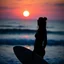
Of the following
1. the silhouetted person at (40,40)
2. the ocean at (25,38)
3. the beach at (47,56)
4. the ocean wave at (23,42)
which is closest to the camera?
the silhouetted person at (40,40)

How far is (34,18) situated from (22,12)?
0.24 m

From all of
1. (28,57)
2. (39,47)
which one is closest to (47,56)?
(28,57)

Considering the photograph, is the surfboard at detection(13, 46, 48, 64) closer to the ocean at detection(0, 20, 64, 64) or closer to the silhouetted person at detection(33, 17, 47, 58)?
the silhouetted person at detection(33, 17, 47, 58)

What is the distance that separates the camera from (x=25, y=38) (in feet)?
18.5

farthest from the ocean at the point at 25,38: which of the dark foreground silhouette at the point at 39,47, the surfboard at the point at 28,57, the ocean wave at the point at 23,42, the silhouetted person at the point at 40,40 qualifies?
the silhouetted person at the point at 40,40

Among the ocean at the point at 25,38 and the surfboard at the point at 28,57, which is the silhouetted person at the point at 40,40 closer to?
the surfboard at the point at 28,57

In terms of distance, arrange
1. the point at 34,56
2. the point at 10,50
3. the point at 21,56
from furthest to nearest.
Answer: the point at 10,50 < the point at 21,56 < the point at 34,56

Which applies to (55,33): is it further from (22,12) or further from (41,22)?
(41,22)

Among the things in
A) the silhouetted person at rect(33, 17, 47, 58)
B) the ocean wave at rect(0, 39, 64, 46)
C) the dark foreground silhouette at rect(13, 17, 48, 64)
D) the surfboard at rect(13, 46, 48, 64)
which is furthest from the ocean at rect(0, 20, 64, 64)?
the silhouetted person at rect(33, 17, 47, 58)

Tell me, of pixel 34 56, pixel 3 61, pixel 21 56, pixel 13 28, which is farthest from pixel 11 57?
pixel 13 28

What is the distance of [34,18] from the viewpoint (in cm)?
491

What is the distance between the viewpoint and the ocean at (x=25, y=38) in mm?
4127

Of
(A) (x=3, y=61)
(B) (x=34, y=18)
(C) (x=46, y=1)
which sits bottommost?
(A) (x=3, y=61)

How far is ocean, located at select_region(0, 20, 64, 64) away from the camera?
13.5 feet
